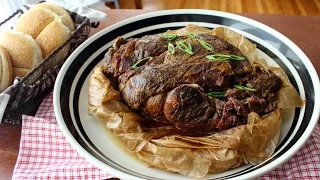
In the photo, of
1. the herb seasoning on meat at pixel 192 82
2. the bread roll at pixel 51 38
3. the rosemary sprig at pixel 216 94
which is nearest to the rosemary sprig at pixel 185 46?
the herb seasoning on meat at pixel 192 82

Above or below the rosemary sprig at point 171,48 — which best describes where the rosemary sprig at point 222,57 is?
below

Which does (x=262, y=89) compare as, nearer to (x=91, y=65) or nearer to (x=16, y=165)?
(x=91, y=65)

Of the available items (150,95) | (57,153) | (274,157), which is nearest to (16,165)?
(57,153)

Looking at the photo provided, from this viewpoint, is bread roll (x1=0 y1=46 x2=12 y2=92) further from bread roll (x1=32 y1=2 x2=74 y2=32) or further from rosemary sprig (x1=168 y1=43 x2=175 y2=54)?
rosemary sprig (x1=168 y1=43 x2=175 y2=54)

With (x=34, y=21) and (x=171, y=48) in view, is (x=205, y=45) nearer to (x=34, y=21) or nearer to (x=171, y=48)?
(x=171, y=48)

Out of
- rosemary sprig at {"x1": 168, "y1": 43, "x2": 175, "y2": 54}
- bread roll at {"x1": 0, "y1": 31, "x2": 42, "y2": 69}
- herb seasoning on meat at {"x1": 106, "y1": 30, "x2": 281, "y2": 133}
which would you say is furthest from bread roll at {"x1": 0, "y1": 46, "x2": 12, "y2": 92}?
rosemary sprig at {"x1": 168, "y1": 43, "x2": 175, "y2": 54}

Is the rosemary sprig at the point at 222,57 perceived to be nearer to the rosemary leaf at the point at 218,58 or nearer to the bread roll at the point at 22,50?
the rosemary leaf at the point at 218,58
